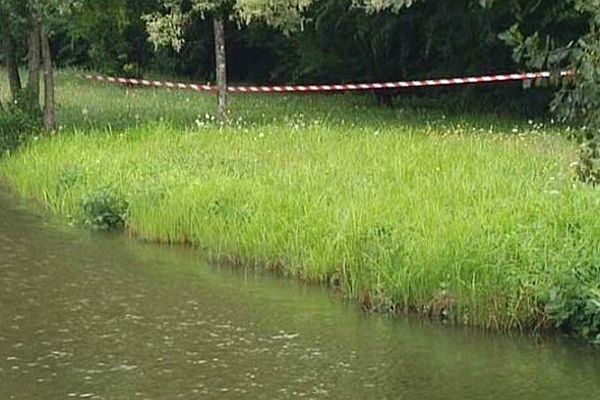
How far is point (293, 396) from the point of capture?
8.24m

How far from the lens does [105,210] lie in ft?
50.1

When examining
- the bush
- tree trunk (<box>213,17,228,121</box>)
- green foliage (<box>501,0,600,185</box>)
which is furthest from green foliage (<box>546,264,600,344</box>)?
tree trunk (<box>213,17,228,121</box>)

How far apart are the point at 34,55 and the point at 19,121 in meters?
1.93

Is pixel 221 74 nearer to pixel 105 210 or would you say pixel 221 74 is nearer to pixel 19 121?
pixel 19 121

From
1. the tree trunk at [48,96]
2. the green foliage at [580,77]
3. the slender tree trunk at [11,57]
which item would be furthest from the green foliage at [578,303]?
the slender tree trunk at [11,57]

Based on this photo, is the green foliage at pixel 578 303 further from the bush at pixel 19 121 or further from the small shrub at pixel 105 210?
the bush at pixel 19 121

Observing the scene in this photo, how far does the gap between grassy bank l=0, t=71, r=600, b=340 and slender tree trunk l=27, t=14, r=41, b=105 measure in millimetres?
1362

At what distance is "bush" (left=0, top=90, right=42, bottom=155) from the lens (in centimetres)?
2128

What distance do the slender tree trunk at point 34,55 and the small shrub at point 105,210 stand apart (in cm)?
795

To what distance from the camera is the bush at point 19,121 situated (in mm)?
21281

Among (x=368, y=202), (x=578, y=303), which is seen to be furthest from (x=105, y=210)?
(x=578, y=303)

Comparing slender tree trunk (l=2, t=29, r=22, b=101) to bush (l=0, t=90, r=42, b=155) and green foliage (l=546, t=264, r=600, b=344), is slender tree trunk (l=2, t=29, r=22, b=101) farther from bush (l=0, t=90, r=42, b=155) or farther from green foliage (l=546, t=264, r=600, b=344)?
green foliage (l=546, t=264, r=600, b=344)

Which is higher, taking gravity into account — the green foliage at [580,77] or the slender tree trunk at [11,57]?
the green foliage at [580,77]

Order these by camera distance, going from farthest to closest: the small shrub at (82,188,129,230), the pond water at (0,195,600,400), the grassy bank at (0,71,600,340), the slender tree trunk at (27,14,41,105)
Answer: the slender tree trunk at (27,14,41,105)
the small shrub at (82,188,129,230)
the grassy bank at (0,71,600,340)
the pond water at (0,195,600,400)
